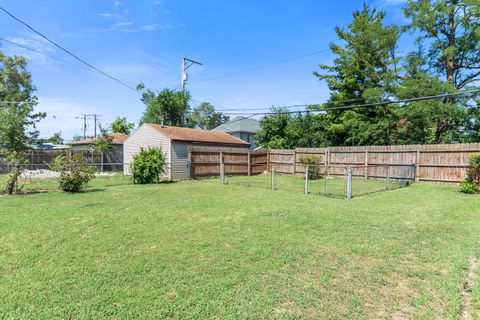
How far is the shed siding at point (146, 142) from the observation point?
16.9 m

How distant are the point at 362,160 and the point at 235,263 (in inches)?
522

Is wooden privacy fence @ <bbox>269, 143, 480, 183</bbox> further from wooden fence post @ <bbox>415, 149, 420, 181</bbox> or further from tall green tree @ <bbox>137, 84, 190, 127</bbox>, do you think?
tall green tree @ <bbox>137, 84, 190, 127</bbox>

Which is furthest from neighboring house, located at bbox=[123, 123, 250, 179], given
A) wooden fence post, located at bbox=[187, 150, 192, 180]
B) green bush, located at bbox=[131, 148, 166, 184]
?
green bush, located at bbox=[131, 148, 166, 184]

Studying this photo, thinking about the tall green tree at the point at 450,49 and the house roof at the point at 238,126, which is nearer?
the tall green tree at the point at 450,49

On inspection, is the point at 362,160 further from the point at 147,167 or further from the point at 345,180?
the point at 147,167

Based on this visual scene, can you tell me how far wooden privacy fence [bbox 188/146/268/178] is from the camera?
1633cm

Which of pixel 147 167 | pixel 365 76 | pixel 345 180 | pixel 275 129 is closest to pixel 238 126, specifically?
pixel 275 129

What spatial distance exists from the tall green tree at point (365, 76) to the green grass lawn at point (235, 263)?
14037 mm

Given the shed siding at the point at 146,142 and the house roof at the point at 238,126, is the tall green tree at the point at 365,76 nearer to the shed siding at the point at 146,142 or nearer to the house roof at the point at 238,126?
the shed siding at the point at 146,142

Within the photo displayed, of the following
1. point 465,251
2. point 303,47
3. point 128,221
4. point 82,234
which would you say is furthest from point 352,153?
point 82,234

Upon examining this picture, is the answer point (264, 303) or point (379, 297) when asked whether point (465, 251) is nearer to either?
point (379, 297)

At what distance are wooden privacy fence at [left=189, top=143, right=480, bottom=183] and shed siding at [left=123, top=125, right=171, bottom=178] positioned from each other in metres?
1.72

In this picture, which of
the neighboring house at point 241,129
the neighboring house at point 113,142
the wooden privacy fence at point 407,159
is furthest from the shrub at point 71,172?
the neighboring house at point 241,129

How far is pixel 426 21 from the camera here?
17.7 m
